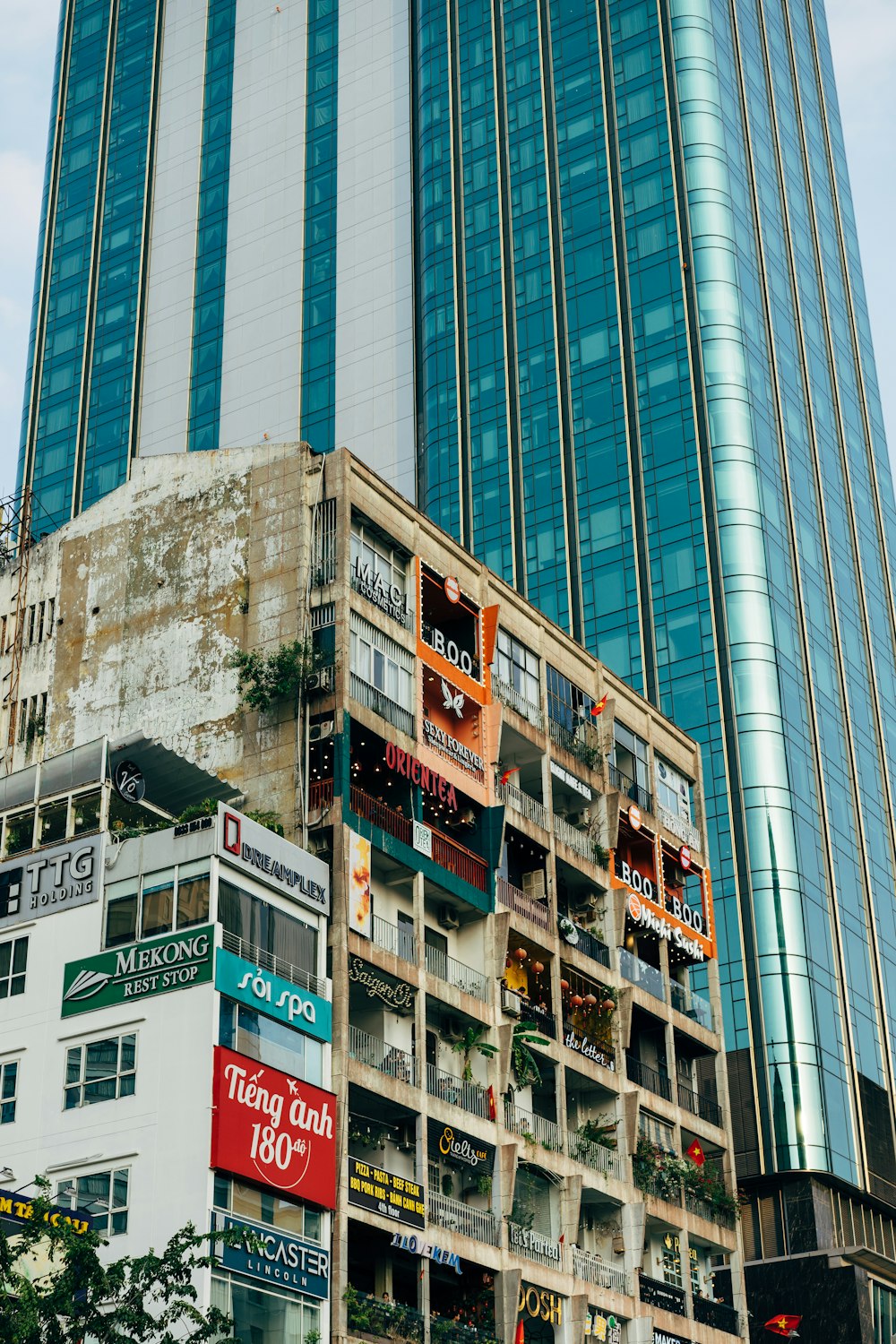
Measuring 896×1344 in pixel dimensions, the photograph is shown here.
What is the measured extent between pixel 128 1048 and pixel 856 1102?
197 ft

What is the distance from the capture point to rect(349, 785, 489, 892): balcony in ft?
211

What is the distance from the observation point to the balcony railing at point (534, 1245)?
64562 mm

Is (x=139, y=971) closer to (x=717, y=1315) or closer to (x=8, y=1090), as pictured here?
(x=8, y=1090)

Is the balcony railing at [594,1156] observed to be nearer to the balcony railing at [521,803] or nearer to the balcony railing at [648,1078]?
the balcony railing at [648,1078]

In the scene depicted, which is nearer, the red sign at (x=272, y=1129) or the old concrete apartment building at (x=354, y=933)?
the red sign at (x=272, y=1129)

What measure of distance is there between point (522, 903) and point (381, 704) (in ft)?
34.8

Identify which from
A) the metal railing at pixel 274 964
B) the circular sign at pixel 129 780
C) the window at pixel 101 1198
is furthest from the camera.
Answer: the circular sign at pixel 129 780

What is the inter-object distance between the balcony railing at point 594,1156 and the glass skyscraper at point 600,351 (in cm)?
2928

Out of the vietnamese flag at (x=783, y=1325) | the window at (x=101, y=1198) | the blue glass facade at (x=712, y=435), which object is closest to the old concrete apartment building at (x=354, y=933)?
the window at (x=101, y=1198)

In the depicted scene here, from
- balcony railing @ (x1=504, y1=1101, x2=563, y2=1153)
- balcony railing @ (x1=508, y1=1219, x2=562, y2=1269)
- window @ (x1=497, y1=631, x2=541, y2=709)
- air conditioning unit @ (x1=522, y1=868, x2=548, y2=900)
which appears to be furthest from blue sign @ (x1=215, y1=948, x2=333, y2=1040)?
window @ (x1=497, y1=631, x2=541, y2=709)

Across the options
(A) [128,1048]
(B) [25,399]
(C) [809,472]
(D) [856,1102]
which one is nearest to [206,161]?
(B) [25,399]

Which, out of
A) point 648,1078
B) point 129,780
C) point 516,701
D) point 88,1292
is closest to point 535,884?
point 516,701

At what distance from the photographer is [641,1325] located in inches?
2810

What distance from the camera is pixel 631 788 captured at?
83.0 meters
